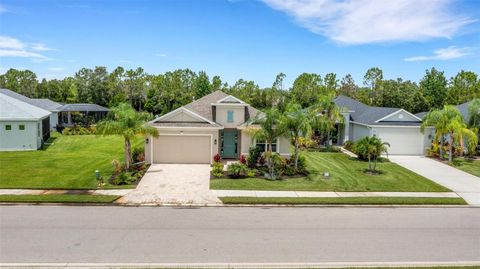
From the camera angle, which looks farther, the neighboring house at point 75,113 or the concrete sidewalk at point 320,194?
the neighboring house at point 75,113

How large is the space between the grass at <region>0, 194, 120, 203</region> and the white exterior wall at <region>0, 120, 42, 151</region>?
1386 cm

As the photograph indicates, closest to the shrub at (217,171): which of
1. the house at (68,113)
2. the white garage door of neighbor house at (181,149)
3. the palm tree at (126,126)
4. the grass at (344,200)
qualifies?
the white garage door of neighbor house at (181,149)

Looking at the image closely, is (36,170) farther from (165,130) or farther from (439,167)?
(439,167)

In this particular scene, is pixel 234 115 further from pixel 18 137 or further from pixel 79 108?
pixel 79 108

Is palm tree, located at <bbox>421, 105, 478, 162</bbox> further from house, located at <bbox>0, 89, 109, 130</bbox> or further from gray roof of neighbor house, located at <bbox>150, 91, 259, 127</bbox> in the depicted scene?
house, located at <bbox>0, 89, 109, 130</bbox>

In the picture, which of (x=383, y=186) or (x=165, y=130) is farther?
(x=165, y=130)

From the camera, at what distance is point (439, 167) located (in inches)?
1005

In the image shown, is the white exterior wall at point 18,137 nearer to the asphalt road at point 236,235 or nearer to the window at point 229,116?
the asphalt road at point 236,235

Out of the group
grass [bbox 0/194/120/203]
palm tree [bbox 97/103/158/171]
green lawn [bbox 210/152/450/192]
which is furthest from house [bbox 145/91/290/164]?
grass [bbox 0/194/120/203]

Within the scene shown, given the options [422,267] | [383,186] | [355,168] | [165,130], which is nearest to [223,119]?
[165,130]

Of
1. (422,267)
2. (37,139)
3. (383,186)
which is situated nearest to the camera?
(422,267)

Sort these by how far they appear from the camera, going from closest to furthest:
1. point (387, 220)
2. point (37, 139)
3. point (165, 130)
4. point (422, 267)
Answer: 1. point (422, 267)
2. point (387, 220)
3. point (165, 130)
4. point (37, 139)

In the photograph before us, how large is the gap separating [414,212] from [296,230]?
6210 millimetres

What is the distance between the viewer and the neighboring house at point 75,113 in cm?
4334
